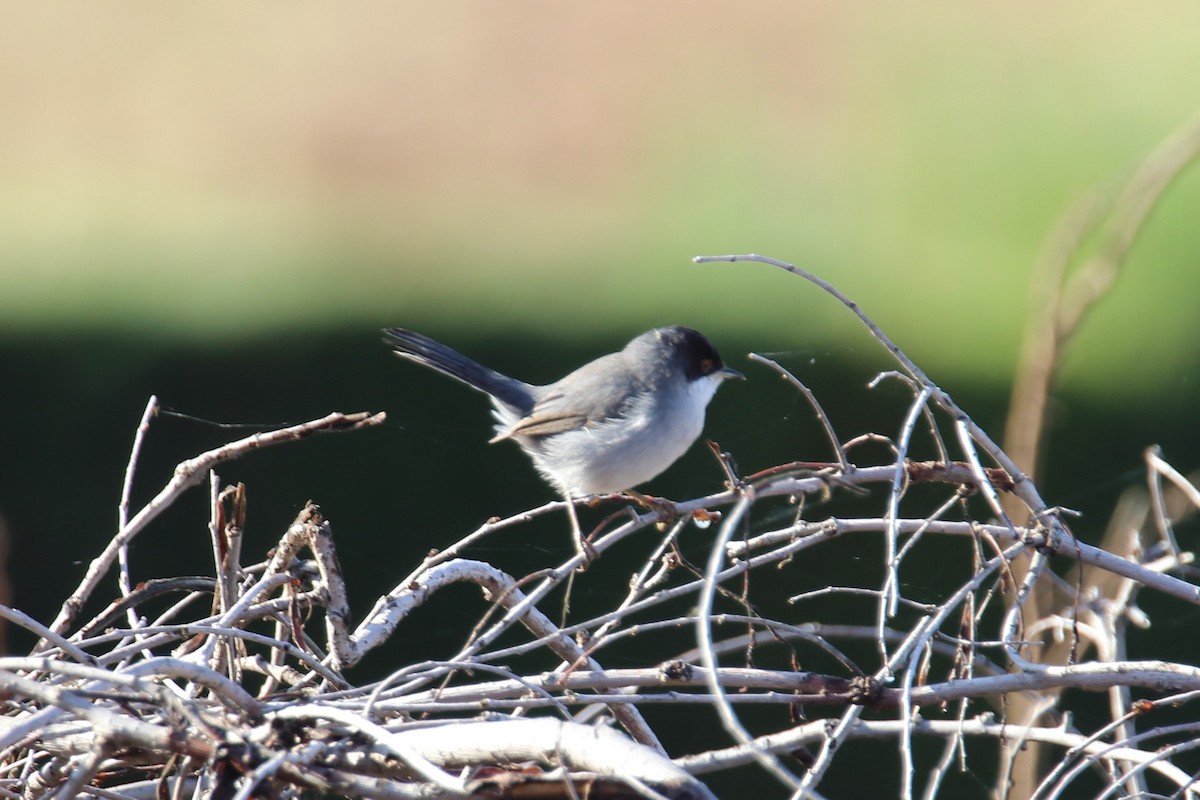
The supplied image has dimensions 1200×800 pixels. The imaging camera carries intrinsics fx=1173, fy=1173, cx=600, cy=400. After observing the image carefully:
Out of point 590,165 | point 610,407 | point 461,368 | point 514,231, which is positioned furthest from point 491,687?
point 590,165

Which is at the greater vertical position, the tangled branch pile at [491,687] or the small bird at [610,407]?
the tangled branch pile at [491,687]

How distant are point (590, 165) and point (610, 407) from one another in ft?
21.2

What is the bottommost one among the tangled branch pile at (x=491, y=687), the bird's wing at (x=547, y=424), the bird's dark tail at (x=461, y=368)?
the bird's wing at (x=547, y=424)

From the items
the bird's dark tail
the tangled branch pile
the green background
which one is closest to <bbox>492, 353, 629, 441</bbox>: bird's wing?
the bird's dark tail

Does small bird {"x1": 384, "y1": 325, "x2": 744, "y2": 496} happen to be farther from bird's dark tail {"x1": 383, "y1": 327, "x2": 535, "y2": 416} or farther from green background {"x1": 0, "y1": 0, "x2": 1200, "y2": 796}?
green background {"x1": 0, "y1": 0, "x2": 1200, "y2": 796}

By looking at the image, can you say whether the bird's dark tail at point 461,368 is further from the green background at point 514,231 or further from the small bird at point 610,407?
the green background at point 514,231

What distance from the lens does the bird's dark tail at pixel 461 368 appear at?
3.91 meters

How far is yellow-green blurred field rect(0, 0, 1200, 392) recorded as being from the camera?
241 inches

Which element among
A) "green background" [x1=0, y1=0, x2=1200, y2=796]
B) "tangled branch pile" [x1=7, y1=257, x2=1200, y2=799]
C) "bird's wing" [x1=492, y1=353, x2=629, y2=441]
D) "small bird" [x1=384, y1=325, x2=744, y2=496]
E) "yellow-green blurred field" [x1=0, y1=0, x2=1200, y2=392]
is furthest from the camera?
"yellow-green blurred field" [x1=0, y1=0, x2=1200, y2=392]

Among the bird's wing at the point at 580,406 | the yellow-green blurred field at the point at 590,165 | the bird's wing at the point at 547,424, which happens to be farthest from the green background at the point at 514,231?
the bird's wing at the point at 547,424

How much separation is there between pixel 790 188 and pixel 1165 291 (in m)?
3.00

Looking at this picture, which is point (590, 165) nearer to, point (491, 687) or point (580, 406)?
point (580, 406)

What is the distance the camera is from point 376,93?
10.2 metres

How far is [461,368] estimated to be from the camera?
157 inches
